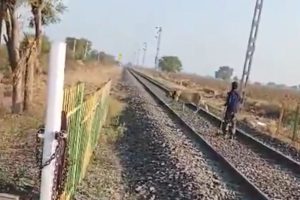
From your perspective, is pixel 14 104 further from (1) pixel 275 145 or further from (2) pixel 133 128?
(1) pixel 275 145

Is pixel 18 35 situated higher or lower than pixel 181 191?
higher

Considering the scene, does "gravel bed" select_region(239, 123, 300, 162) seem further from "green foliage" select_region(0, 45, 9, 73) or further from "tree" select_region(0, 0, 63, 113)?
"green foliage" select_region(0, 45, 9, 73)

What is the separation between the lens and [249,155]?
17594 millimetres

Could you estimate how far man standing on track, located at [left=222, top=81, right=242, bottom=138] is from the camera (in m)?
19.5

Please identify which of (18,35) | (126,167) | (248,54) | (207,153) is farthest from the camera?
(248,54)

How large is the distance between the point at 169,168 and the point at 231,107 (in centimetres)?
729

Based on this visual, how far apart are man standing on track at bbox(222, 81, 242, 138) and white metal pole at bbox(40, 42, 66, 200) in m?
14.5

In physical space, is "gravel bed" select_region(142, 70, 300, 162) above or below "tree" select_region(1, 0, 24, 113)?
below

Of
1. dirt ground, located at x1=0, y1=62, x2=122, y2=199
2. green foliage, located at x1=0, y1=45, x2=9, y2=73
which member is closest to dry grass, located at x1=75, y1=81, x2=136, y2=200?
dirt ground, located at x1=0, y1=62, x2=122, y2=199

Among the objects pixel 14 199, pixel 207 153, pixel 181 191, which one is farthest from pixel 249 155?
pixel 14 199

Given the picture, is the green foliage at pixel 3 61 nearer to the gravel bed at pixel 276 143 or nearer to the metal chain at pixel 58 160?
the gravel bed at pixel 276 143

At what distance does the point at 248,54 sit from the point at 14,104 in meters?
13.5

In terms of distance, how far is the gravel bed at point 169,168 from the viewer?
10.9 metres

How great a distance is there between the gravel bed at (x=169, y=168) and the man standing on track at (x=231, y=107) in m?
1.66
